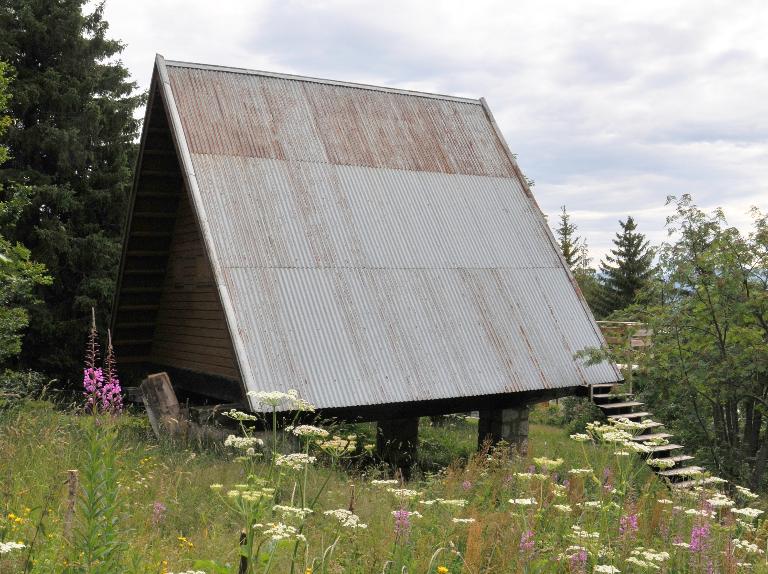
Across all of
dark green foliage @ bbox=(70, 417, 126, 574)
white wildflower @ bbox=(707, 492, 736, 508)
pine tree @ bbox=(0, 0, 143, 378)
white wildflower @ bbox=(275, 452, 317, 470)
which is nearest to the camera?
dark green foliage @ bbox=(70, 417, 126, 574)

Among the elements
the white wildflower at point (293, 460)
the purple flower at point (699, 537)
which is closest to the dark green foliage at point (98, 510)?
the white wildflower at point (293, 460)

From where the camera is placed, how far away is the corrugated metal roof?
11.4 metres

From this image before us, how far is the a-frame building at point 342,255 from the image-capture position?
11.5 m

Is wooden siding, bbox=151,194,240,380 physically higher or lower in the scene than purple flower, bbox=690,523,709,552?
higher

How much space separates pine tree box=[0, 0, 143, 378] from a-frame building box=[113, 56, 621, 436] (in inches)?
230

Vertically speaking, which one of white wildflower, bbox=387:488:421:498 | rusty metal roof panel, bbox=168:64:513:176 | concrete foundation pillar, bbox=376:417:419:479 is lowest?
concrete foundation pillar, bbox=376:417:419:479

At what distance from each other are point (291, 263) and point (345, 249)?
1085 millimetres

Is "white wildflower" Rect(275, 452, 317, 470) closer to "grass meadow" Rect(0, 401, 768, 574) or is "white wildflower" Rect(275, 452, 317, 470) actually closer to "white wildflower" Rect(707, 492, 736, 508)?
"grass meadow" Rect(0, 401, 768, 574)

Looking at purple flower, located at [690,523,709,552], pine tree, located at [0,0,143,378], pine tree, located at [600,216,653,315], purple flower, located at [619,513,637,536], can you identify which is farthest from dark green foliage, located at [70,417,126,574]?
pine tree, located at [600,216,653,315]

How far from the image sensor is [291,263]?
39.3ft

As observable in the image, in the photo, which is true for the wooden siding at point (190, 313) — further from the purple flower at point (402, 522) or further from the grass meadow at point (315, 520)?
the purple flower at point (402, 522)

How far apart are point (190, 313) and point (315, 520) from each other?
8.58 metres

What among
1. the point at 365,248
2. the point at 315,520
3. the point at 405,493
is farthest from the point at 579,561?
the point at 365,248

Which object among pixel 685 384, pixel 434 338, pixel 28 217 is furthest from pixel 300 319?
pixel 28 217
